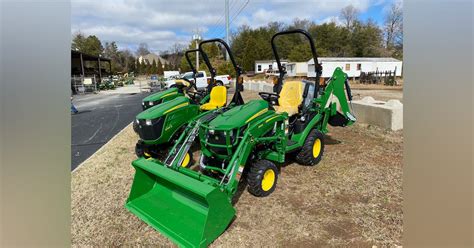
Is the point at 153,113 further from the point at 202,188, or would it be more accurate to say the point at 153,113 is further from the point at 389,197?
the point at 389,197

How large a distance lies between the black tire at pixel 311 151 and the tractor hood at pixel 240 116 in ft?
3.01

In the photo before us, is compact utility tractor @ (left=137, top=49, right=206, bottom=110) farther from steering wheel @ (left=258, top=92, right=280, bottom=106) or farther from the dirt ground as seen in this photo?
steering wheel @ (left=258, top=92, right=280, bottom=106)

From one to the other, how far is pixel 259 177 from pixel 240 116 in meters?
0.72

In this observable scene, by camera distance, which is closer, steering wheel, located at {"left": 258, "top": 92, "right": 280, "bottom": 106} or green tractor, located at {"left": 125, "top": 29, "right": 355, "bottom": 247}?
green tractor, located at {"left": 125, "top": 29, "right": 355, "bottom": 247}

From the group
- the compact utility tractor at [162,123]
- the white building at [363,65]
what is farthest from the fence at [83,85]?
the white building at [363,65]

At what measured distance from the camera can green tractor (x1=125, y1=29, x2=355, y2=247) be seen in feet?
8.67

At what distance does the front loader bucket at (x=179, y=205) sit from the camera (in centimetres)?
253

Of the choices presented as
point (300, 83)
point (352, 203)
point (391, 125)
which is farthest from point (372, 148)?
point (352, 203)

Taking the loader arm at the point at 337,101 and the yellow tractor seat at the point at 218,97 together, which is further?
the yellow tractor seat at the point at 218,97

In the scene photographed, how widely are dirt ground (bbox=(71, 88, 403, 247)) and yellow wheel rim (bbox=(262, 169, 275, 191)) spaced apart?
13 centimetres

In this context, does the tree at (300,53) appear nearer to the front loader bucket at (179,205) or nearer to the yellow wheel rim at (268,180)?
the yellow wheel rim at (268,180)

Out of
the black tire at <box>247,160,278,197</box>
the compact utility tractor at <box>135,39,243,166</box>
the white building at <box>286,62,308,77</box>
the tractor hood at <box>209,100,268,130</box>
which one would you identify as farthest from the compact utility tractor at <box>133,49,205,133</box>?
the white building at <box>286,62,308,77</box>

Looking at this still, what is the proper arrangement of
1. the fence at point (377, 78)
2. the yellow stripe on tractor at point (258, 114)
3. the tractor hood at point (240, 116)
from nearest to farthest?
the tractor hood at point (240, 116)
the yellow stripe on tractor at point (258, 114)
the fence at point (377, 78)

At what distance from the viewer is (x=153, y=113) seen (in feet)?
14.1
